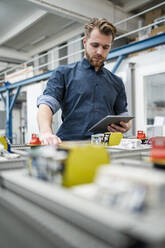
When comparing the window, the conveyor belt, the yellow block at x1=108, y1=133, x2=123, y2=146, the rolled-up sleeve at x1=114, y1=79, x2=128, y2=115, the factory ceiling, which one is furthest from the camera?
the factory ceiling

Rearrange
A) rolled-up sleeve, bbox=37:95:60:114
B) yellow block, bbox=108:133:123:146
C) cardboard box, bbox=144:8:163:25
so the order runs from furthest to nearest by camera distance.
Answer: cardboard box, bbox=144:8:163:25
rolled-up sleeve, bbox=37:95:60:114
yellow block, bbox=108:133:123:146

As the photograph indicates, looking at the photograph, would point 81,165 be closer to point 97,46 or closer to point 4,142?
point 4,142

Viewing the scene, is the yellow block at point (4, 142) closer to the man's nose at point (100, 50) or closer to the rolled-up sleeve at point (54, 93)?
the rolled-up sleeve at point (54, 93)

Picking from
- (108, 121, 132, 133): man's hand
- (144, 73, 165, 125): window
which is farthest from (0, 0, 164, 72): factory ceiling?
(108, 121, 132, 133): man's hand

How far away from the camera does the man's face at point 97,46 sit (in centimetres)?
128

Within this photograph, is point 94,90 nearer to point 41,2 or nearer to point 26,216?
point 26,216

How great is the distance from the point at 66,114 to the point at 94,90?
0.23 m

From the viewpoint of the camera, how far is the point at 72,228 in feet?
1.19

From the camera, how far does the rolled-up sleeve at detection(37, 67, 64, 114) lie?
1218 millimetres

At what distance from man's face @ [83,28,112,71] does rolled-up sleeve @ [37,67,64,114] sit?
20cm

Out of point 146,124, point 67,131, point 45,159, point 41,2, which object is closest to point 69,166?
point 45,159

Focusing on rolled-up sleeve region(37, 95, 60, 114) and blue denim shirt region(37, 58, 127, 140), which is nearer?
rolled-up sleeve region(37, 95, 60, 114)

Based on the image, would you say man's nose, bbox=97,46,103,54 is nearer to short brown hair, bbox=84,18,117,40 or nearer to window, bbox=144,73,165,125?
short brown hair, bbox=84,18,117,40

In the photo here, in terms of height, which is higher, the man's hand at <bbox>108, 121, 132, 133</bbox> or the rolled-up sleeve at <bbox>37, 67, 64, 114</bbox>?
the rolled-up sleeve at <bbox>37, 67, 64, 114</bbox>
